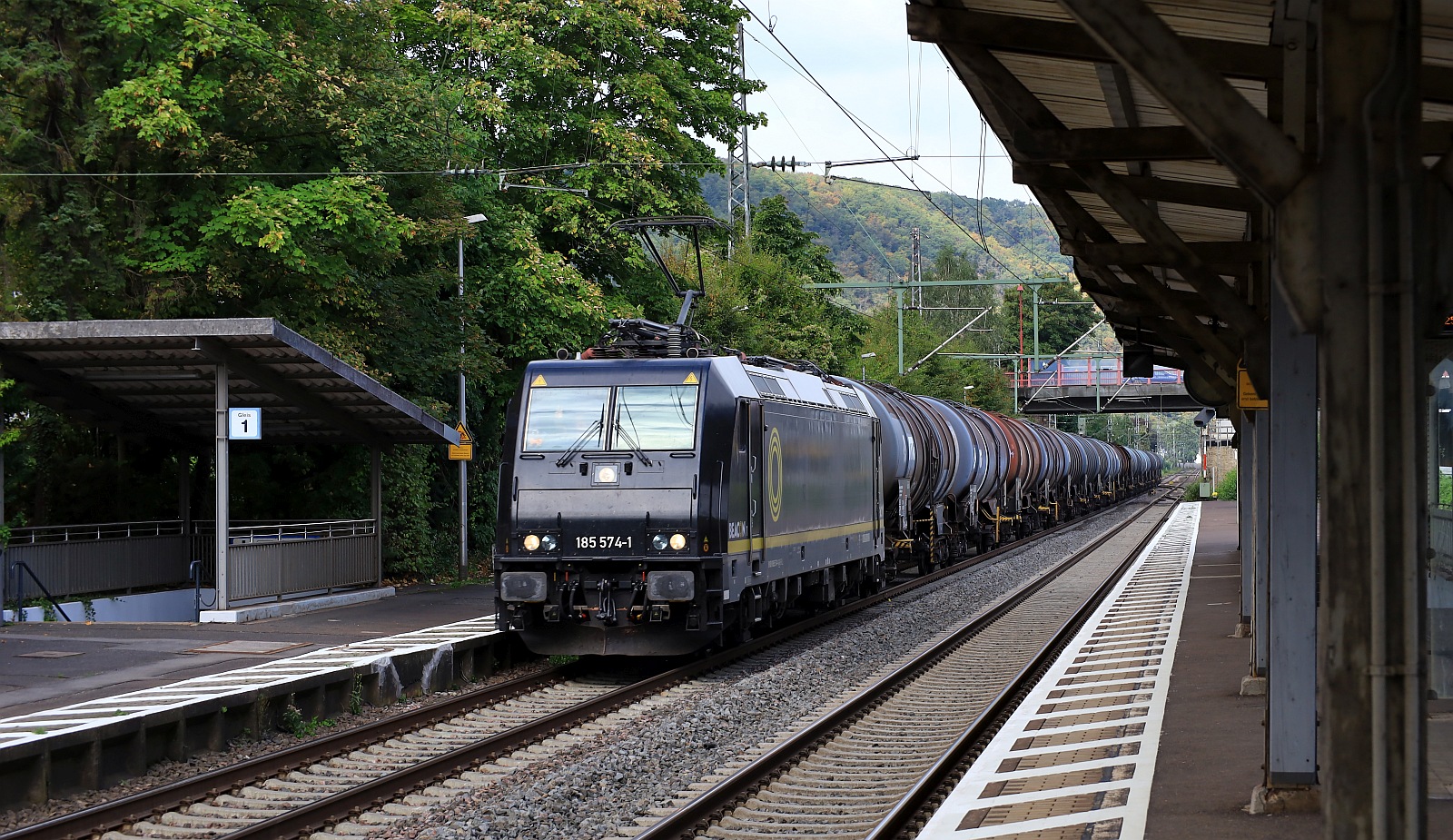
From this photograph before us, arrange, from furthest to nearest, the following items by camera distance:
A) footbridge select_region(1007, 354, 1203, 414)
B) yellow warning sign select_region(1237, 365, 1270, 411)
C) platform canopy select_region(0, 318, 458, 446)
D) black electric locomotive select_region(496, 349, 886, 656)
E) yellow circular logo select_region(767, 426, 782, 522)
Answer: footbridge select_region(1007, 354, 1203, 414)
platform canopy select_region(0, 318, 458, 446)
yellow circular logo select_region(767, 426, 782, 522)
black electric locomotive select_region(496, 349, 886, 656)
yellow warning sign select_region(1237, 365, 1270, 411)

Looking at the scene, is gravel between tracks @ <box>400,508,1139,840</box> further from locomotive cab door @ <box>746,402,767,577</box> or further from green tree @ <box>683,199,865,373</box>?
green tree @ <box>683,199,865,373</box>

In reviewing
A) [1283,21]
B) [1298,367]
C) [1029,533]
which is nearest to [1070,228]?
[1298,367]

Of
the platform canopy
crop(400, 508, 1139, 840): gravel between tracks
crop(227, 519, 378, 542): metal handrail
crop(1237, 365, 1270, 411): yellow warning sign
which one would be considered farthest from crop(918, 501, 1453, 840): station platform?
crop(227, 519, 378, 542): metal handrail

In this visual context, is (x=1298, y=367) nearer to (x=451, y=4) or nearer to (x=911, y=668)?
(x=911, y=668)

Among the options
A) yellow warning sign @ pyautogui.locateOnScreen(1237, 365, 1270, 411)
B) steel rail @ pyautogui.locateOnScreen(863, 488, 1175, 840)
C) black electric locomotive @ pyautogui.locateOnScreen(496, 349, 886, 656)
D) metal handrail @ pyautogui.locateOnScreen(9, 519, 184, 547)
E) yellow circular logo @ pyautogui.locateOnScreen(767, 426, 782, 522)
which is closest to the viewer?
steel rail @ pyautogui.locateOnScreen(863, 488, 1175, 840)

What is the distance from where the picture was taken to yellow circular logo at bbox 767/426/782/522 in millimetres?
15047

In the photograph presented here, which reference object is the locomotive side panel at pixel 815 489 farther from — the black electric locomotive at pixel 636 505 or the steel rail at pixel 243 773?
the steel rail at pixel 243 773

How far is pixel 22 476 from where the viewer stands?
71.1 ft

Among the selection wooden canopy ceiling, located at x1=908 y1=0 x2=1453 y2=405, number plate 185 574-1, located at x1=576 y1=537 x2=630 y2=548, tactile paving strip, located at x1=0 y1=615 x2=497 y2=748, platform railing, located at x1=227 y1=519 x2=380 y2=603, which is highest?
wooden canopy ceiling, located at x1=908 y1=0 x2=1453 y2=405

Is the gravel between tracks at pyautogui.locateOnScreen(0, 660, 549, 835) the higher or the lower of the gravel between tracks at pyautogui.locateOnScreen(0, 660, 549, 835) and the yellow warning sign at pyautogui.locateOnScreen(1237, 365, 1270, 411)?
the lower

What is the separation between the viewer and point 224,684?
1159 centimetres

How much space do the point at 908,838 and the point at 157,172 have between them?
1751 centimetres

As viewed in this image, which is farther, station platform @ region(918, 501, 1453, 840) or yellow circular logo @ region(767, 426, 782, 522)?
yellow circular logo @ region(767, 426, 782, 522)

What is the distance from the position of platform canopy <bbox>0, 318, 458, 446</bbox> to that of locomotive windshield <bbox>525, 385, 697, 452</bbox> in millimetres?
3990
